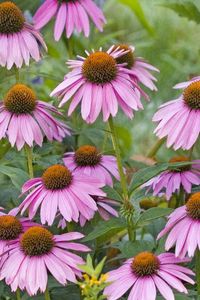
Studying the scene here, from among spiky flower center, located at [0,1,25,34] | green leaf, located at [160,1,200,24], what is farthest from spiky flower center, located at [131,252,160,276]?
green leaf, located at [160,1,200,24]

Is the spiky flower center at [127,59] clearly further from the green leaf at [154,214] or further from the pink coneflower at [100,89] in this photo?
the green leaf at [154,214]

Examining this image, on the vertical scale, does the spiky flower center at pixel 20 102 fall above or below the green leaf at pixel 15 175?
above

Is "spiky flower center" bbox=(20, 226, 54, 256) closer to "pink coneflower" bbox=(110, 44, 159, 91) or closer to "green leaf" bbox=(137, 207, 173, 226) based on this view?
"green leaf" bbox=(137, 207, 173, 226)

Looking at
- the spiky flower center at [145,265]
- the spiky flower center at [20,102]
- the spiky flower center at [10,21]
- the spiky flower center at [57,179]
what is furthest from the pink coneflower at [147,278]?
the spiky flower center at [10,21]

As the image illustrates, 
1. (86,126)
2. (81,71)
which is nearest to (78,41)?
(86,126)

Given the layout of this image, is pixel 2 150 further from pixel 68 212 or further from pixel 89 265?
pixel 89 265

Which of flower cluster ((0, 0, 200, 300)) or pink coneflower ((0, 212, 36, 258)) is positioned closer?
flower cluster ((0, 0, 200, 300))
